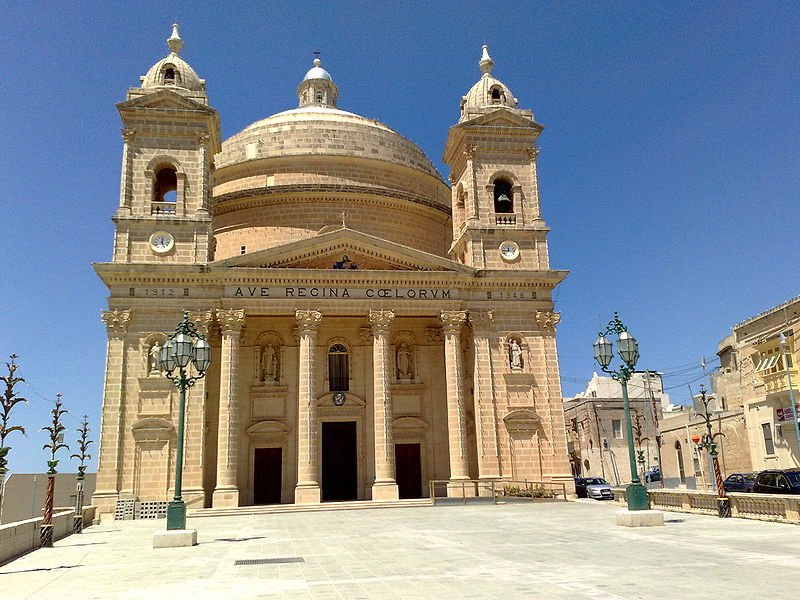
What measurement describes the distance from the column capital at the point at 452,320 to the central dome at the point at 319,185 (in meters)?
8.86

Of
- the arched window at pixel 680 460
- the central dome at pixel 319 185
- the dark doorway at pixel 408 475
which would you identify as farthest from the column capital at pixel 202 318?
the arched window at pixel 680 460

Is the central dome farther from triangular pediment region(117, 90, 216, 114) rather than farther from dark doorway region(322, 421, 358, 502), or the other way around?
dark doorway region(322, 421, 358, 502)

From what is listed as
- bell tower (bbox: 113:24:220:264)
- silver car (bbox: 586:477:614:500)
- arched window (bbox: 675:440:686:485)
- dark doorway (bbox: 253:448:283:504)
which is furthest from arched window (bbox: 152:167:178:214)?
arched window (bbox: 675:440:686:485)

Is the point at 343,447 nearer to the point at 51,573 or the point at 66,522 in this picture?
the point at 66,522

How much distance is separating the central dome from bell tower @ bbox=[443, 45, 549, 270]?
4.79 metres

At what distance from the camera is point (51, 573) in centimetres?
1248

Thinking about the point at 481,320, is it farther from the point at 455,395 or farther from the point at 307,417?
the point at 307,417

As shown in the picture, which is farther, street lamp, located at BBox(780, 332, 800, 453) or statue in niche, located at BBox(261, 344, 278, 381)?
statue in niche, located at BBox(261, 344, 278, 381)

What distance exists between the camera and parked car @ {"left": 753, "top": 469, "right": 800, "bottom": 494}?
24391 millimetres

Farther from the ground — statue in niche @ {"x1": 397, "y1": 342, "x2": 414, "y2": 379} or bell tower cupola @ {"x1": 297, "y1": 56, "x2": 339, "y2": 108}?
bell tower cupola @ {"x1": 297, "y1": 56, "x2": 339, "y2": 108}

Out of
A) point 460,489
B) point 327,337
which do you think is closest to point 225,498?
point 327,337

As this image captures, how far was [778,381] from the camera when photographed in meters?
A: 34.2

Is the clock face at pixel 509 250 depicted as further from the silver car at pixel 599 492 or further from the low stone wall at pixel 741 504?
the low stone wall at pixel 741 504

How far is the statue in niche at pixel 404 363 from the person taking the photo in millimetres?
35344
